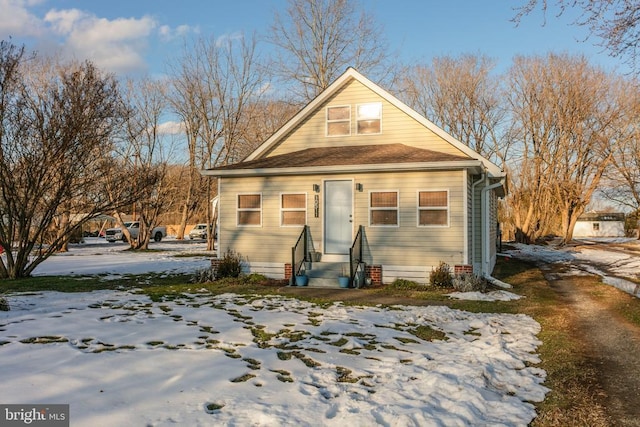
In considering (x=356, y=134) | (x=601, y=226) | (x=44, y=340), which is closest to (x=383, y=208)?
(x=356, y=134)

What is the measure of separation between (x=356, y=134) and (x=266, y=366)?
1040 cm

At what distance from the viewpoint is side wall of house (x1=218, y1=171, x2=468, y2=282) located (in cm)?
1173

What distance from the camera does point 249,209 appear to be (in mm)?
13344

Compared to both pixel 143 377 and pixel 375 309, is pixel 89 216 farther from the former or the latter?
pixel 143 377

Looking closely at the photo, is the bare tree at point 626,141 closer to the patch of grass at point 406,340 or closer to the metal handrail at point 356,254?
the metal handrail at point 356,254

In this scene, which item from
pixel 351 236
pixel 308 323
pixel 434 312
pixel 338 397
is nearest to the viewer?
pixel 338 397

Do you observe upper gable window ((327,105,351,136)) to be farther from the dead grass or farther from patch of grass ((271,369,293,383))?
patch of grass ((271,369,293,383))

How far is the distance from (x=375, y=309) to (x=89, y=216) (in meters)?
10.1

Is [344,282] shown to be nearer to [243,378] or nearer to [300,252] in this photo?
[300,252]

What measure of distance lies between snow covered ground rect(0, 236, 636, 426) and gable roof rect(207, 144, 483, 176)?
4587 millimetres

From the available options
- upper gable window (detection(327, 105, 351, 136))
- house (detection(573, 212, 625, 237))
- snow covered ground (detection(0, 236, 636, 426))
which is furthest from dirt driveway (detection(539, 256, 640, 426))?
house (detection(573, 212, 625, 237))

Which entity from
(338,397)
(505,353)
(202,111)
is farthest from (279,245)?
(202,111)

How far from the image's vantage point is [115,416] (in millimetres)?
3443

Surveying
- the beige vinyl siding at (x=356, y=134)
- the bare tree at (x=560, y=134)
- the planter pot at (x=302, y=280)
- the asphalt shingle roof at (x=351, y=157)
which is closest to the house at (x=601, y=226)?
the bare tree at (x=560, y=134)
